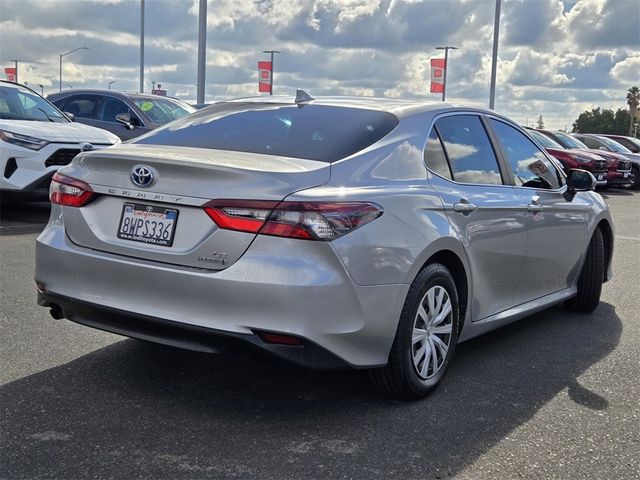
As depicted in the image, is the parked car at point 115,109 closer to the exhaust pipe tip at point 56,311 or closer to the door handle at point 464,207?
the exhaust pipe tip at point 56,311

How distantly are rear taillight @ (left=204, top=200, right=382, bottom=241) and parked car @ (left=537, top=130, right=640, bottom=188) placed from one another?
1807 cm

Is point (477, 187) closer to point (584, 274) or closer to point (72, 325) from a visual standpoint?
point (584, 274)

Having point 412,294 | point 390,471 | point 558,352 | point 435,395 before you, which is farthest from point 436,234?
point 558,352

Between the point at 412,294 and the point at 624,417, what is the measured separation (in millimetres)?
1247

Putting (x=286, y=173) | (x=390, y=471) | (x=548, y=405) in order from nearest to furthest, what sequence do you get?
(x=390, y=471) → (x=286, y=173) → (x=548, y=405)

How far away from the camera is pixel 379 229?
3.49 meters

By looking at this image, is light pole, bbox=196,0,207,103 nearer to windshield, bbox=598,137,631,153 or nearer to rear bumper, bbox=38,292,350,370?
windshield, bbox=598,137,631,153

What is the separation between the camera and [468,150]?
4.52 m

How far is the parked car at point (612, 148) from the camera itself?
21.8 meters

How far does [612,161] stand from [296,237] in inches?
741

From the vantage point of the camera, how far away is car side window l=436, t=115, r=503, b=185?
432 centimetres

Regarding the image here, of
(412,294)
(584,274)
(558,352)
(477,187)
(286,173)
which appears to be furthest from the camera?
(584,274)

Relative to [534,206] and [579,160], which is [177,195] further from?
[579,160]

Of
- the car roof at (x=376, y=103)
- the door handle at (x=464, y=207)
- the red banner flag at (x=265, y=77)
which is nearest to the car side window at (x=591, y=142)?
the red banner flag at (x=265, y=77)
